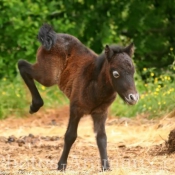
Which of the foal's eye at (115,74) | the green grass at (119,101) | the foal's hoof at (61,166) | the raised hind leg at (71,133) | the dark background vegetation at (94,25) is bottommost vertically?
the foal's hoof at (61,166)

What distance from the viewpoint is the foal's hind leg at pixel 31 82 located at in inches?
322

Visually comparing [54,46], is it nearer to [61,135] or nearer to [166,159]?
[166,159]

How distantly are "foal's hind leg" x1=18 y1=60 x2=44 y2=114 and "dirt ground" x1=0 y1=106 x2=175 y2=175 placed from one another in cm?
69

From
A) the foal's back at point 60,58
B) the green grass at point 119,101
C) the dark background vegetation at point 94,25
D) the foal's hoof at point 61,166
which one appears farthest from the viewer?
the dark background vegetation at point 94,25

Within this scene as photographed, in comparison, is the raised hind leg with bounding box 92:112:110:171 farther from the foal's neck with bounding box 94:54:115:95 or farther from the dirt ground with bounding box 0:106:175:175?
the foal's neck with bounding box 94:54:115:95

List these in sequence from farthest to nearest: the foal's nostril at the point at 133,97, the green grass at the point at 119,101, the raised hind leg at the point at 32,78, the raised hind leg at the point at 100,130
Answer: the green grass at the point at 119,101
the raised hind leg at the point at 32,78
the raised hind leg at the point at 100,130
the foal's nostril at the point at 133,97

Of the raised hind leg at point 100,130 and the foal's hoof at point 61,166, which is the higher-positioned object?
the raised hind leg at point 100,130

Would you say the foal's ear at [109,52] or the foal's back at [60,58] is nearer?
the foal's ear at [109,52]

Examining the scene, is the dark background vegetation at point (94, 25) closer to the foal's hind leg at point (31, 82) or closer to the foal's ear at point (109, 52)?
the foal's hind leg at point (31, 82)

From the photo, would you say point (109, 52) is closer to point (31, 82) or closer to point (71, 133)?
point (71, 133)

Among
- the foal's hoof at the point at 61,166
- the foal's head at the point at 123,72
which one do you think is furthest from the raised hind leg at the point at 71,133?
the foal's head at the point at 123,72

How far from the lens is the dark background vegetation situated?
14.9 m

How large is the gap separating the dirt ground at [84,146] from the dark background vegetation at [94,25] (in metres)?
2.73

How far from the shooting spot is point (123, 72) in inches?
275
